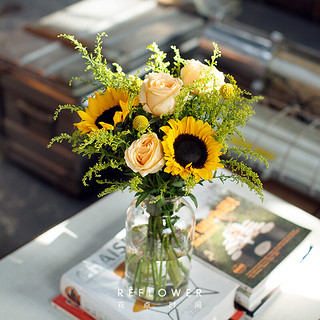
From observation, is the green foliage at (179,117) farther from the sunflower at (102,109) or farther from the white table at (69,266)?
the white table at (69,266)

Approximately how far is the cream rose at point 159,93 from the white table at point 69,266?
552 millimetres

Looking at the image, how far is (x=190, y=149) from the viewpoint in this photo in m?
0.91

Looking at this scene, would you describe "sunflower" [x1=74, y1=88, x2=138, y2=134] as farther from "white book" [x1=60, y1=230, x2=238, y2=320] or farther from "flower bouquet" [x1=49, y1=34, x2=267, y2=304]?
"white book" [x1=60, y1=230, x2=238, y2=320]

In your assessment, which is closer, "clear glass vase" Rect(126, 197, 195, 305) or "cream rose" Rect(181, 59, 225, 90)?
"cream rose" Rect(181, 59, 225, 90)

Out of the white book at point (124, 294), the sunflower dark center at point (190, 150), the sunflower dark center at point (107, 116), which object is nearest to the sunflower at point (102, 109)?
the sunflower dark center at point (107, 116)

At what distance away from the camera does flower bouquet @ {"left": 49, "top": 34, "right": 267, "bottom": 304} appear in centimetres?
90

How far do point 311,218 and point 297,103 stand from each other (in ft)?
2.85

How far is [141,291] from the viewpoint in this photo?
3.73 feet

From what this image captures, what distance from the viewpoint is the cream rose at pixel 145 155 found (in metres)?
0.89

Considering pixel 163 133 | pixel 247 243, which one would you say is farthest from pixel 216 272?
pixel 163 133

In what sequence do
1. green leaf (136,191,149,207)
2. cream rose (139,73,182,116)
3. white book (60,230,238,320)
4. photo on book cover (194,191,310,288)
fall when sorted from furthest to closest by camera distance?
photo on book cover (194,191,310,288) < white book (60,230,238,320) < green leaf (136,191,149,207) < cream rose (139,73,182,116)

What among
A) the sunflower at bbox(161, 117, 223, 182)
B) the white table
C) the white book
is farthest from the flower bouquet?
the white table

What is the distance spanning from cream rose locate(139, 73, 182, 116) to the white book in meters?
0.44

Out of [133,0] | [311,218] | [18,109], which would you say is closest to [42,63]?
[18,109]
